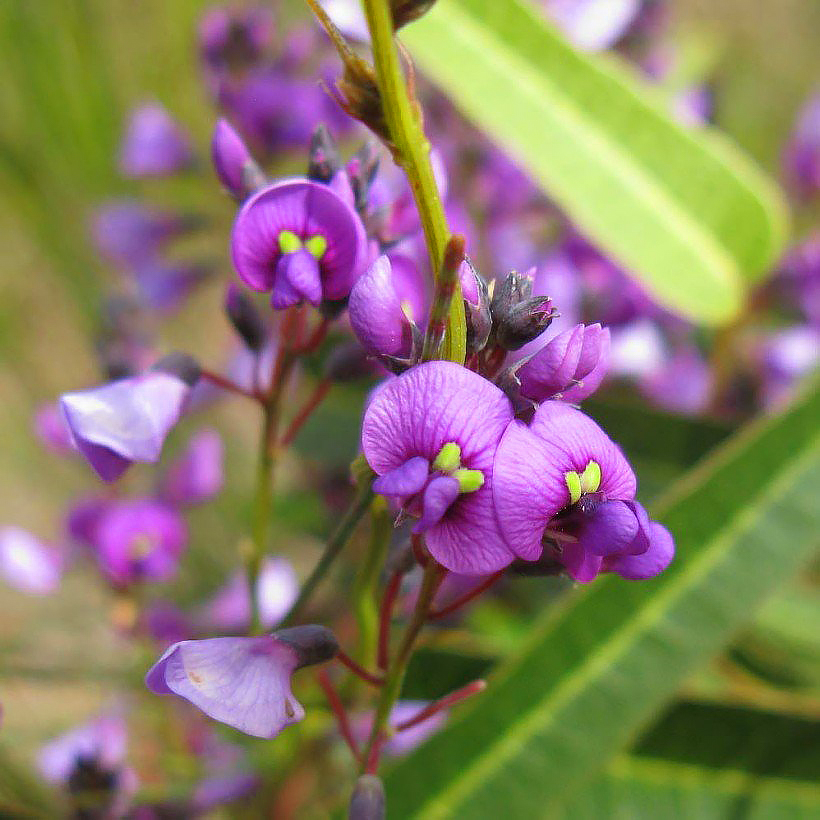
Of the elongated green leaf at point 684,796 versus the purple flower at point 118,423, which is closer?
the purple flower at point 118,423

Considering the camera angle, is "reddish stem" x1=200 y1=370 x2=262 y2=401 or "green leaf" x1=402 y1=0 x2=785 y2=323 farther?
"green leaf" x1=402 y1=0 x2=785 y2=323

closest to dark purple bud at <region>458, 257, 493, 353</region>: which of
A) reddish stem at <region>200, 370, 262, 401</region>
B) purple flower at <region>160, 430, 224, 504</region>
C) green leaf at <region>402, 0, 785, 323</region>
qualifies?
reddish stem at <region>200, 370, 262, 401</region>

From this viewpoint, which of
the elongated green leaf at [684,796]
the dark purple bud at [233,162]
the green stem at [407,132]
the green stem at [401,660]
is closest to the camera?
the green stem at [407,132]

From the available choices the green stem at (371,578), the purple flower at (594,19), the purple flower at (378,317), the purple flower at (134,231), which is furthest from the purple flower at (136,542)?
the purple flower at (594,19)

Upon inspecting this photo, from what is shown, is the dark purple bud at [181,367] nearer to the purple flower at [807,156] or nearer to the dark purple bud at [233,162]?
the dark purple bud at [233,162]

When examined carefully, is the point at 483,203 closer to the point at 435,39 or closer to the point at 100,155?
the point at 435,39

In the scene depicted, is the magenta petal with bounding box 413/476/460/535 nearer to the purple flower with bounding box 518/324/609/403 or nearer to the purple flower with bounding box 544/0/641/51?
the purple flower with bounding box 518/324/609/403

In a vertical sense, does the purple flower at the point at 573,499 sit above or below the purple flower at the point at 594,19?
below
